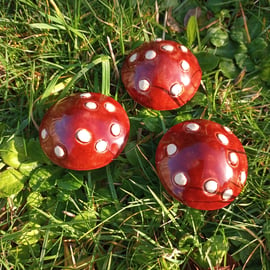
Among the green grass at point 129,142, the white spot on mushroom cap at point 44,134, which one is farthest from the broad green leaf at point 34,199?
the white spot on mushroom cap at point 44,134

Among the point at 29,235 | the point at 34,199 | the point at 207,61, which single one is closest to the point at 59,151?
the point at 34,199

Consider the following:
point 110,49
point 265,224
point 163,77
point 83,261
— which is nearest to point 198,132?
point 163,77

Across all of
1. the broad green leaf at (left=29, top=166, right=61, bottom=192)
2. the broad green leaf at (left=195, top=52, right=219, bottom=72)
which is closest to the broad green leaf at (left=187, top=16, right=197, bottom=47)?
the broad green leaf at (left=195, top=52, right=219, bottom=72)

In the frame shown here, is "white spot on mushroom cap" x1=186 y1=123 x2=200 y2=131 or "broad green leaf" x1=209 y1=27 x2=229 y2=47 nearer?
"white spot on mushroom cap" x1=186 y1=123 x2=200 y2=131

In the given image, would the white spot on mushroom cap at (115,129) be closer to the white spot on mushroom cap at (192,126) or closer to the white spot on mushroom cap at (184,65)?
the white spot on mushroom cap at (192,126)

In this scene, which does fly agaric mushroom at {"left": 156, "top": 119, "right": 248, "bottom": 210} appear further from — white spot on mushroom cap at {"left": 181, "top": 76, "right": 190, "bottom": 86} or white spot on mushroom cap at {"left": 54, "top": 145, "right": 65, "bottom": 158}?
white spot on mushroom cap at {"left": 54, "top": 145, "right": 65, "bottom": 158}

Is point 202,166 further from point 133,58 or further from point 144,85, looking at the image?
point 133,58

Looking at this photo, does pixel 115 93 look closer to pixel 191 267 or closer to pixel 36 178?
pixel 36 178
